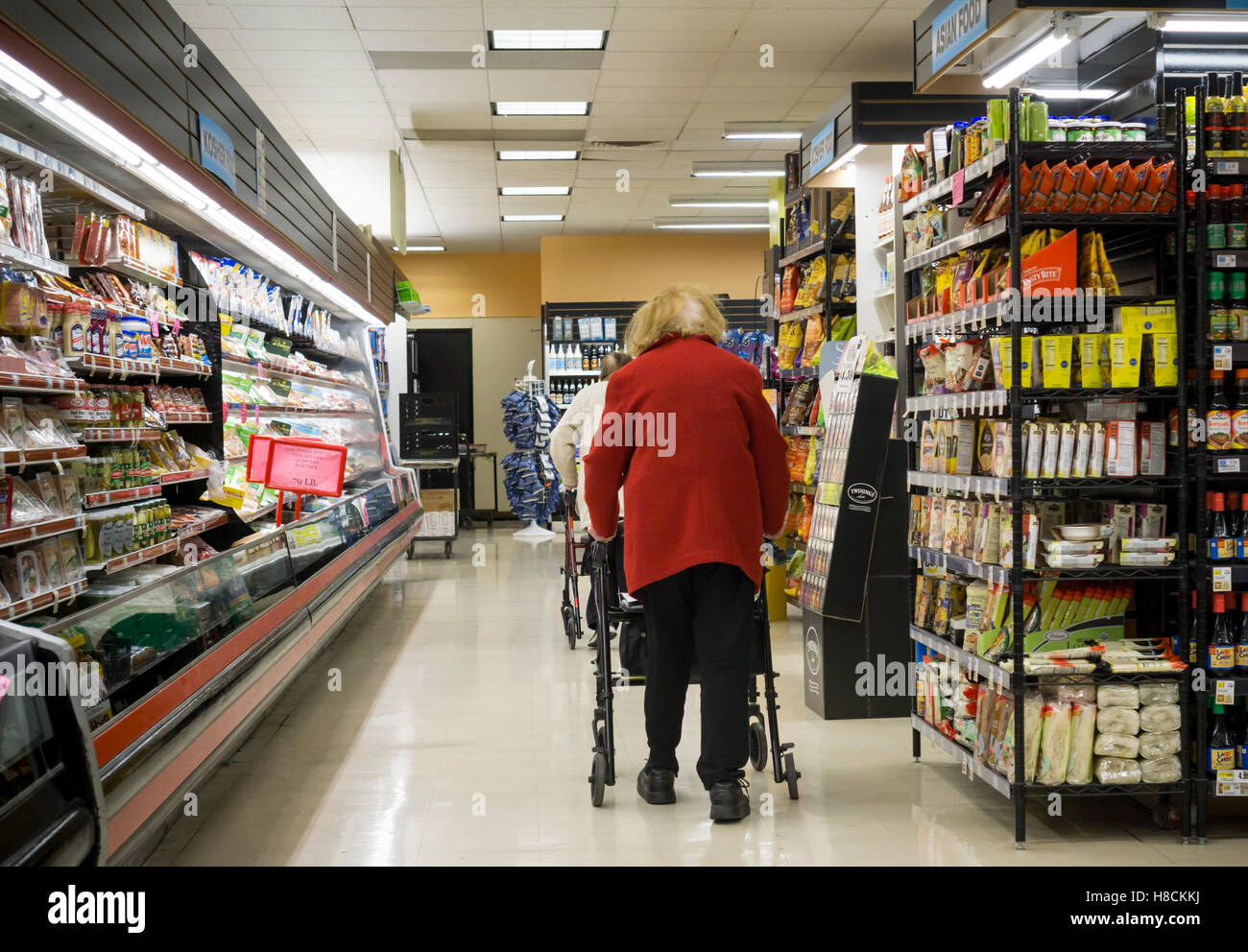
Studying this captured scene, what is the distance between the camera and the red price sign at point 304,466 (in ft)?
16.8

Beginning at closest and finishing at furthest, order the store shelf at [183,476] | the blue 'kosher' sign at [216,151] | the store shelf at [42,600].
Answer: the store shelf at [42,600], the blue 'kosher' sign at [216,151], the store shelf at [183,476]

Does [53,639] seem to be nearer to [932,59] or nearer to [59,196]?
[59,196]

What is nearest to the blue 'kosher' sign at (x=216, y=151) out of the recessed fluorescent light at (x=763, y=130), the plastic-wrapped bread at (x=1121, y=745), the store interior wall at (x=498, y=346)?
the plastic-wrapped bread at (x=1121, y=745)

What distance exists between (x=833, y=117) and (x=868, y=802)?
168 inches

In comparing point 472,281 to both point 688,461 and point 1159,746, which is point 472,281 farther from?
point 1159,746

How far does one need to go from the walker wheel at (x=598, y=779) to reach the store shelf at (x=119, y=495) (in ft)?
6.36

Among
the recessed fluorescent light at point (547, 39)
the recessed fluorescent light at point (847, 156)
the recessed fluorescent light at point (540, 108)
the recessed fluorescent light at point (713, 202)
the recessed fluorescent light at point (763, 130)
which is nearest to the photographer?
the recessed fluorescent light at point (847, 156)

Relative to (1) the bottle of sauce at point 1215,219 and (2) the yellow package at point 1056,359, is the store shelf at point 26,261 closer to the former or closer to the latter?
(2) the yellow package at point 1056,359

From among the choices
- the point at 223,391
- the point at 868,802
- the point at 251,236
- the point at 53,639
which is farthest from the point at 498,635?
the point at 53,639

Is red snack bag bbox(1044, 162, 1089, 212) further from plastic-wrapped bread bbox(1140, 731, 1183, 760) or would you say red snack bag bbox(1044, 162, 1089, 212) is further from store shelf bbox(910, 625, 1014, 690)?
plastic-wrapped bread bbox(1140, 731, 1183, 760)

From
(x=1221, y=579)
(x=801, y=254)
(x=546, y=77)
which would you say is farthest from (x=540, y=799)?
(x=546, y=77)

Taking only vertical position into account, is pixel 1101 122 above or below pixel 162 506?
above

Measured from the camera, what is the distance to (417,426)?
12305 millimetres

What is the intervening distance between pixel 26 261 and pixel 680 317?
79.4 inches
